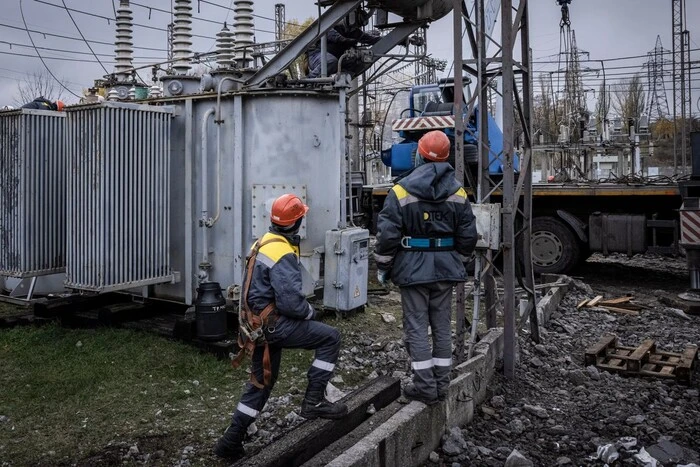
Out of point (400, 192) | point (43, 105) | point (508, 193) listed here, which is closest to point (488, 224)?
point (508, 193)

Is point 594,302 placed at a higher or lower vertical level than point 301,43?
lower

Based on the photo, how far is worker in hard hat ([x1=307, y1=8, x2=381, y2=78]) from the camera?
9.30m

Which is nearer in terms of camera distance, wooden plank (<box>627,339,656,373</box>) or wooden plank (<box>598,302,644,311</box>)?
wooden plank (<box>627,339,656,373</box>)

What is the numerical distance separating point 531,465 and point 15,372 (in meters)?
4.87

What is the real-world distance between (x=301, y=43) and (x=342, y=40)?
5.29 ft

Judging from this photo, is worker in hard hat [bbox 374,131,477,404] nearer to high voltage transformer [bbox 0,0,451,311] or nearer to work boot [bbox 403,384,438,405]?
work boot [bbox 403,384,438,405]

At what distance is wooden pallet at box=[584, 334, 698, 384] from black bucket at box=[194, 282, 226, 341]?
3888 millimetres

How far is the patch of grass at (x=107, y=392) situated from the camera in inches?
192

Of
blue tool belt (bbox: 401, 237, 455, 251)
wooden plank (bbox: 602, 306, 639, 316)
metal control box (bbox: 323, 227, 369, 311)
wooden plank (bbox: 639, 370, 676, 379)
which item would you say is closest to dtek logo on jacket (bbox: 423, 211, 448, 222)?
blue tool belt (bbox: 401, 237, 455, 251)

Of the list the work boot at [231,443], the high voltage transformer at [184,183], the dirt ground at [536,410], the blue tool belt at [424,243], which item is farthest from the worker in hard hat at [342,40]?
the work boot at [231,443]

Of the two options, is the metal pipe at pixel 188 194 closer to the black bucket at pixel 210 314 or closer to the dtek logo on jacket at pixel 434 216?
the black bucket at pixel 210 314

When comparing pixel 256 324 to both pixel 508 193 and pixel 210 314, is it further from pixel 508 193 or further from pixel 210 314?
pixel 508 193

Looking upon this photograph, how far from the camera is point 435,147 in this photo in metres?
5.15

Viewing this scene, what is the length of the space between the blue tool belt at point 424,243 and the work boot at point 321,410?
1.30m
